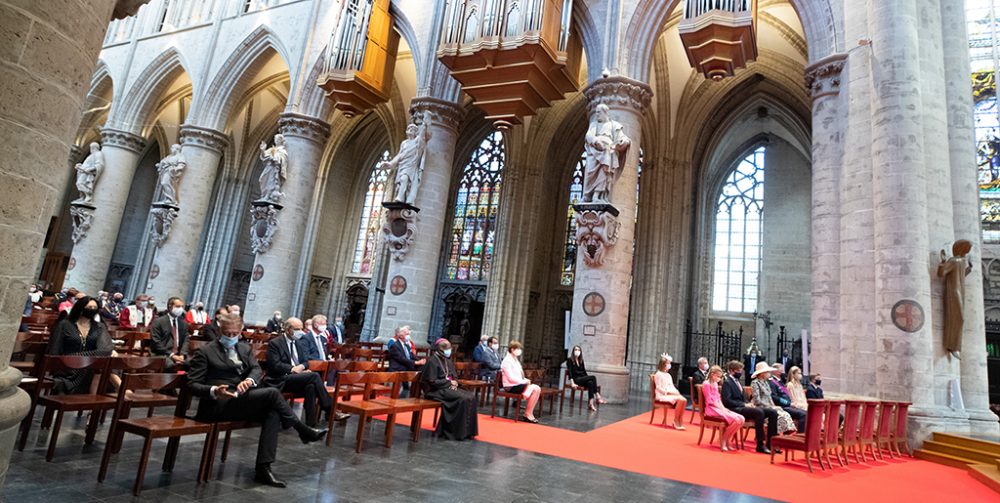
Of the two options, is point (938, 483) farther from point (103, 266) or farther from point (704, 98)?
point (103, 266)

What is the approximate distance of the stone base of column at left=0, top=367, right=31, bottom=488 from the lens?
2141mm

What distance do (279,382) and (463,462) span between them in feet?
6.70

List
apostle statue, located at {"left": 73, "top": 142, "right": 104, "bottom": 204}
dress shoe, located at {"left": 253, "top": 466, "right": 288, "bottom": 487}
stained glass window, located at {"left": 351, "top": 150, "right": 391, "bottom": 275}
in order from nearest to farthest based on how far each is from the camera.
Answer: dress shoe, located at {"left": 253, "top": 466, "right": 288, "bottom": 487} < apostle statue, located at {"left": 73, "top": 142, "right": 104, "bottom": 204} < stained glass window, located at {"left": 351, "top": 150, "right": 391, "bottom": 275}

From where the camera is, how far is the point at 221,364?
13.5ft

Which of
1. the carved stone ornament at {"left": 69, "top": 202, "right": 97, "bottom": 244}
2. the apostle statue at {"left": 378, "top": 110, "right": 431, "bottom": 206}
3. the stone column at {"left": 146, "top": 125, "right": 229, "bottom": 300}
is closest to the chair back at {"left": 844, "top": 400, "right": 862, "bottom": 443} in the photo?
the apostle statue at {"left": 378, "top": 110, "right": 431, "bottom": 206}

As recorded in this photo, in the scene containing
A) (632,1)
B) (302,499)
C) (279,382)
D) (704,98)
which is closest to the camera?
(302,499)

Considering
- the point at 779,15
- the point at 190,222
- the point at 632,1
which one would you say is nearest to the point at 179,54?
the point at 190,222

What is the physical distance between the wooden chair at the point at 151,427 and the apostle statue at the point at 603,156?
8.53 m

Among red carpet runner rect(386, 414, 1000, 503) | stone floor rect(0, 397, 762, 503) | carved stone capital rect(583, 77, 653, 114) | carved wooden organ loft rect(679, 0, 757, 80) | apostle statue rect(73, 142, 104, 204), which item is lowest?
stone floor rect(0, 397, 762, 503)

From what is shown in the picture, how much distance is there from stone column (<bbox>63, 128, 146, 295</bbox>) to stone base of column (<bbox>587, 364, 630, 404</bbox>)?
16043 mm

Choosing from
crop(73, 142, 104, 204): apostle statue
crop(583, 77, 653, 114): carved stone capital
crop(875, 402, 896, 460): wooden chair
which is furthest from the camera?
crop(73, 142, 104, 204): apostle statue

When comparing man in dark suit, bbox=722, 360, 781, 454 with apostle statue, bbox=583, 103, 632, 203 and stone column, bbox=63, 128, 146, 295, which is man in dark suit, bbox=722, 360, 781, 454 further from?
stone column, bbox=63, 128, 146, 295

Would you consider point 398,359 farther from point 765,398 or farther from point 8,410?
point 8,410

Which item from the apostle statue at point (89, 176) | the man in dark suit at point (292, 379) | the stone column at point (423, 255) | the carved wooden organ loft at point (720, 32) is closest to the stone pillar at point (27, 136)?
the man in dark suit at point (292, 379)
